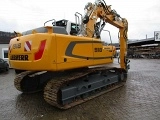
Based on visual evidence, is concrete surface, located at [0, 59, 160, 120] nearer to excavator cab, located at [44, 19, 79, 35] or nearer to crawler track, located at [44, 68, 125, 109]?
crawler track, located at [44, 68, 125, 109]

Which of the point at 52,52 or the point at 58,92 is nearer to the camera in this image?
the point at 52,52

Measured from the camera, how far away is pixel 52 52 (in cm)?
545

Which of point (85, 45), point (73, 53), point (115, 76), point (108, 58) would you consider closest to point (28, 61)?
point (73, 53)

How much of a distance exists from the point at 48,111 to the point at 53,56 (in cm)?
158

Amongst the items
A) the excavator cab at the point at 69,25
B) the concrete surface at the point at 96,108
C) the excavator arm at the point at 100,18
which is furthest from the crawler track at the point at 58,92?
the excavator arm at the point at 100,18

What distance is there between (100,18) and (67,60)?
145 inches

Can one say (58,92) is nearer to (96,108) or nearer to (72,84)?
(72,84)

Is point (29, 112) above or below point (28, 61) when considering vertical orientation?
below

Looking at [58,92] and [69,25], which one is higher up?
[69,25]

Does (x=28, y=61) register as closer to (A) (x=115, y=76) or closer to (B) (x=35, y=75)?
(B) (x=35, y=75)

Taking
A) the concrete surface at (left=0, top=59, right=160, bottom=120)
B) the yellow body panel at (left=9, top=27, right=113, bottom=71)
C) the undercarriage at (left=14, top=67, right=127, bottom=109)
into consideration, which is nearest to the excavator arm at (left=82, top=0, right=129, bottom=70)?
the yellow body panel at (left=9, top=27, right=113, bottom=71)

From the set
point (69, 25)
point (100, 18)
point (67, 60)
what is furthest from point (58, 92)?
point (100, 18)

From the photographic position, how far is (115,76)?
8.62 m

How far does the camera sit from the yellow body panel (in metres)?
5.46
